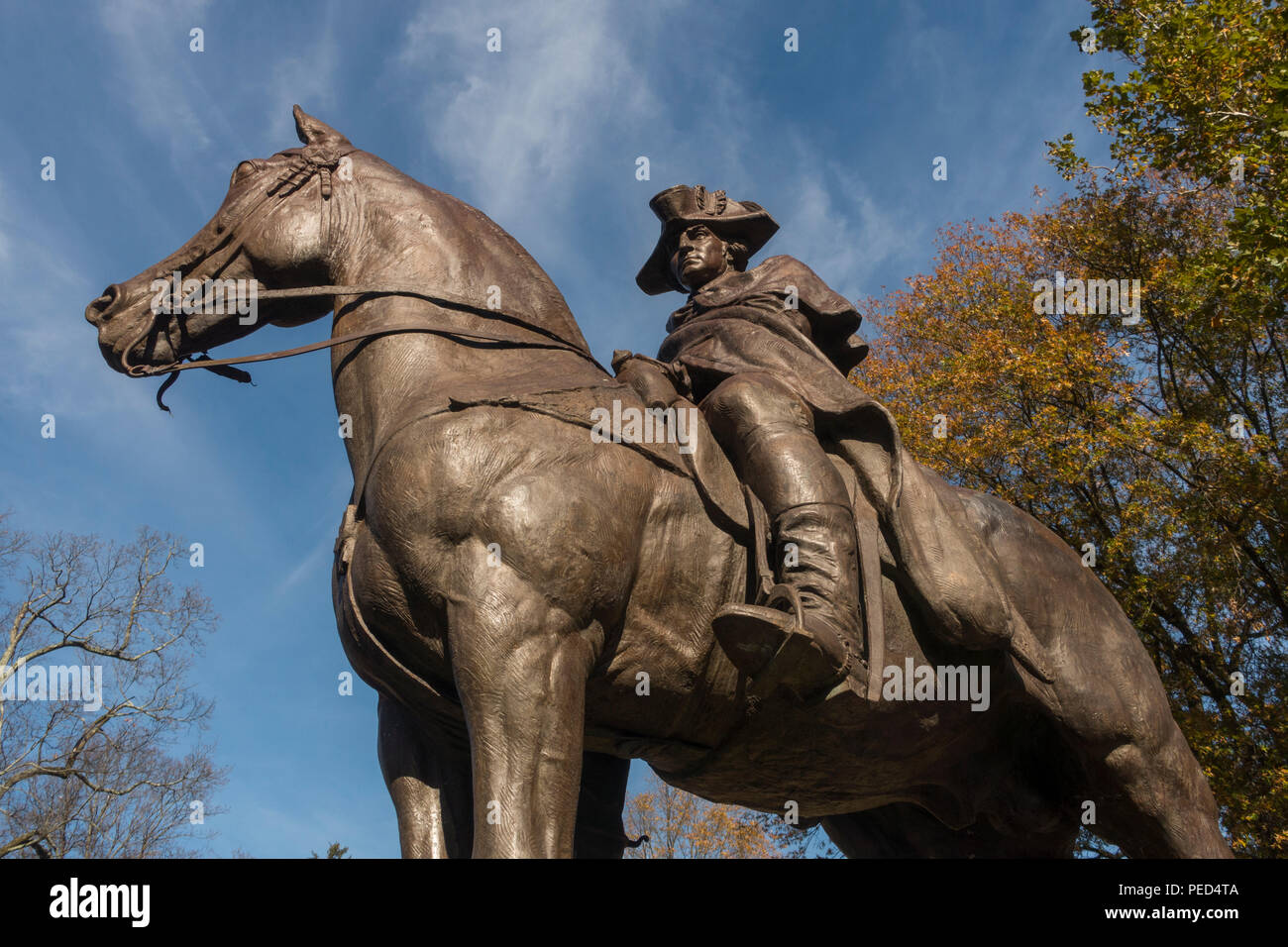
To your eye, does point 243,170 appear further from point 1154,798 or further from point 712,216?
point 1154,798

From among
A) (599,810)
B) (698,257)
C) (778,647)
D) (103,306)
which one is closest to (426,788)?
(599,810)

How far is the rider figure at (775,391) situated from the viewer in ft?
13.5

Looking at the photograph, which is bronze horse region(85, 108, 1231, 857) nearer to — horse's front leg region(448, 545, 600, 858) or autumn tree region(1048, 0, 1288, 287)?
horse's front leg region(448, 545, 600, 858)

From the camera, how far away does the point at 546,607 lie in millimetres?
3947

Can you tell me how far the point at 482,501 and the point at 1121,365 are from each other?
50.3ft

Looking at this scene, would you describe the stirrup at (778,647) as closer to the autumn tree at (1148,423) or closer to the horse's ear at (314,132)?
the horse's ear at (314,132)

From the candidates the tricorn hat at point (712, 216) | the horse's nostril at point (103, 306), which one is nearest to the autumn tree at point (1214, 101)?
the tricorn hat at point (712, 216)

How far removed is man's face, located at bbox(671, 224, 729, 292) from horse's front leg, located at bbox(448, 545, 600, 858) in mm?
2424

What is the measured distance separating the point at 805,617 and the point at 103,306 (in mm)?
3271

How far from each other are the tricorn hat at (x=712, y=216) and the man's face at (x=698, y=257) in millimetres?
48

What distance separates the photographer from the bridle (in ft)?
15.3
